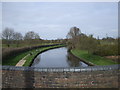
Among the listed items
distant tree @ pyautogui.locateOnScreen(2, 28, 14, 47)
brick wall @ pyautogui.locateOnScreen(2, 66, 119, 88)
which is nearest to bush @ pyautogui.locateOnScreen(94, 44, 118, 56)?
brick wall @ pyautogui.locateOnScreen(2, 66, 119, 88)

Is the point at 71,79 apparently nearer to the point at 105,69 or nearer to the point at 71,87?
the point at 71,87

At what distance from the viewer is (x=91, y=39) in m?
13.2

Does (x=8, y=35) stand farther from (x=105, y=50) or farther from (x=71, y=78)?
(x=71, y=78)

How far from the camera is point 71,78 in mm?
3182

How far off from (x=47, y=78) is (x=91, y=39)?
425 inches

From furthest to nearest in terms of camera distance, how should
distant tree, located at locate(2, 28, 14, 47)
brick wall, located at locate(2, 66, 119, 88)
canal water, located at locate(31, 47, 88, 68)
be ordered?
distant tree, located at locate(2, 28, 14, 47), canal water, located at locate(31, 47, 88, 68), brick wall, located at locate(2, 66, 119, 88)

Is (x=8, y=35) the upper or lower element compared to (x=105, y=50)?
upper

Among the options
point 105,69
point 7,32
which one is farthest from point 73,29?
point 105,69

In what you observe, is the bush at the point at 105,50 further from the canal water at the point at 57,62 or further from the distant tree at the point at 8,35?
the distant tree at the point at 8,35

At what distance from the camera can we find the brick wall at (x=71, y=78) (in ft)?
10.4

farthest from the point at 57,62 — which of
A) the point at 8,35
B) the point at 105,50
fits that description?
the point at 8,35

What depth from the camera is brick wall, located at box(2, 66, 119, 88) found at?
10.4ft

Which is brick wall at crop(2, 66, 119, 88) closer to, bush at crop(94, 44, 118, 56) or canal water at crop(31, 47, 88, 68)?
canal water at crop(31, 47, 88, 68)

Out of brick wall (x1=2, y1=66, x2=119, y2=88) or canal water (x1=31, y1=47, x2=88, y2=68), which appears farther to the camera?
canal water (x1=31, y1=47, x2=88, y2=68)
